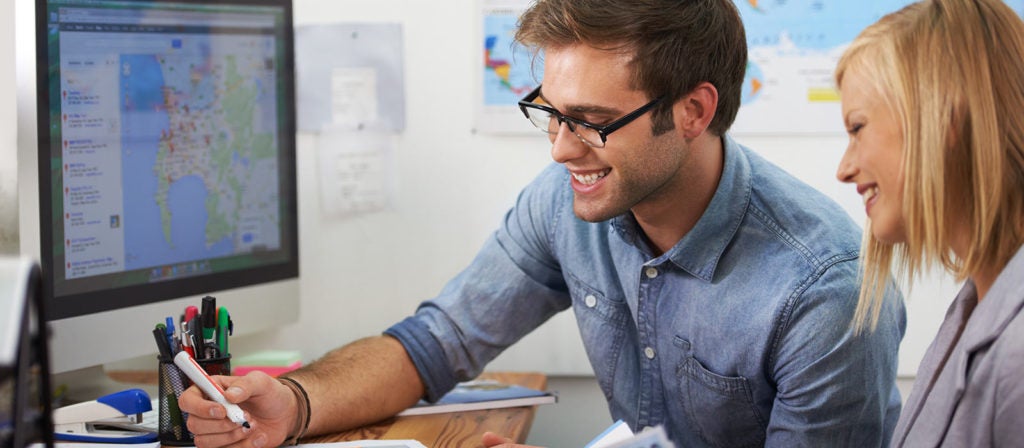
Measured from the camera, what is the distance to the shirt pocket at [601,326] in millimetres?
1432

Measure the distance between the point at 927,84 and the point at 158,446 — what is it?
2.91ft

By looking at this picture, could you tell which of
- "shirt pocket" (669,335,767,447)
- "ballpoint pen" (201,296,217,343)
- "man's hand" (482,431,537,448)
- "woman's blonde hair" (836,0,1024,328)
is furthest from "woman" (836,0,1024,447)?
"ballpoint pen" (201,296,217,343)

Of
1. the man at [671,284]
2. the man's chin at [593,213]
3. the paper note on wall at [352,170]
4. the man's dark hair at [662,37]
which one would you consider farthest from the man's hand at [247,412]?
the paper note on wall at [352,170]

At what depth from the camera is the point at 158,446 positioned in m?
1.21

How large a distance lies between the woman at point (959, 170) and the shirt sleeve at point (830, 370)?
17 centimetres

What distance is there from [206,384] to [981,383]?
749mm

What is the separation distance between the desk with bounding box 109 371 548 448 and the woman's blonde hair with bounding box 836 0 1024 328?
58cm

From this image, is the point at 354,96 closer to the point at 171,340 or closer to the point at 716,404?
the point at 171,340

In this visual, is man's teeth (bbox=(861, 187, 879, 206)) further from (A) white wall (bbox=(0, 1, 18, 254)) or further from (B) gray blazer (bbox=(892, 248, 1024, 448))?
(A) white wall (bbox=(0, 1, 18, 254))

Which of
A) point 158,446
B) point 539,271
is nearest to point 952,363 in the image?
point 539,271

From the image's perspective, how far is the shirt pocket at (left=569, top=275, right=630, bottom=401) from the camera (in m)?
1.43

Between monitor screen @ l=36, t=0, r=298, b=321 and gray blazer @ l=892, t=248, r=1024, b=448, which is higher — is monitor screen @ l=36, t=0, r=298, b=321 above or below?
above

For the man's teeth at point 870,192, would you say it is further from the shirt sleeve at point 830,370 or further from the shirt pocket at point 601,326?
the shirt pocket at point 601,326

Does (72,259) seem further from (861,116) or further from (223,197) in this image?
(861,116)
